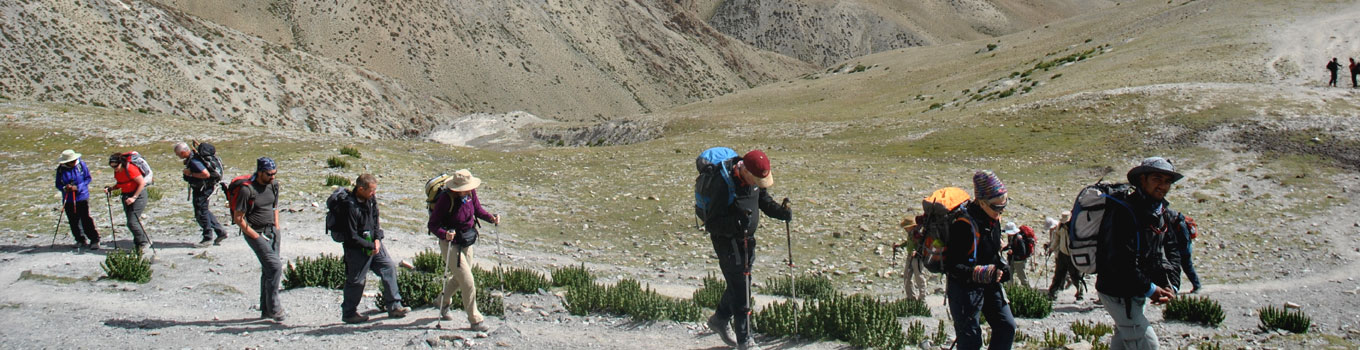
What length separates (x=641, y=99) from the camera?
10012 centimetres

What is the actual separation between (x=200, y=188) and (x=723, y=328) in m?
10.8

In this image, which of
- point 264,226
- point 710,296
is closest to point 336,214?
point 264,226

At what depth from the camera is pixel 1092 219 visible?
20.1 feet

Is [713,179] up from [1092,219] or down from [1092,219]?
up

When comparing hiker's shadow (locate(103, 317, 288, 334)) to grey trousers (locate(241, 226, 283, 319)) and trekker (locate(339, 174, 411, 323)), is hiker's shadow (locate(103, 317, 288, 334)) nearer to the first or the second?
grey trousers (locate(241, 226, 283, 319))

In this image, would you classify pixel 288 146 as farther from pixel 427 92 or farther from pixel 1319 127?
pixel 427 92

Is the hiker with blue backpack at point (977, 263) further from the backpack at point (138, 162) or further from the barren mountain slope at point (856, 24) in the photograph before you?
the barren mountain slope at point (856, 24)

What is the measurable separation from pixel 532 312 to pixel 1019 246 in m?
5.97

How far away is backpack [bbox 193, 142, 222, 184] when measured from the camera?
13.9 metres

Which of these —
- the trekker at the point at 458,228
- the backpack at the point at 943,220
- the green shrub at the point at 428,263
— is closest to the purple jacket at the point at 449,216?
the trekker at the point at 458,228

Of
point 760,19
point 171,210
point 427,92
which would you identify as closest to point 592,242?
point 171,210

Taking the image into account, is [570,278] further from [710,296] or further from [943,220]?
[943,220]

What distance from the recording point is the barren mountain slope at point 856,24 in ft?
448

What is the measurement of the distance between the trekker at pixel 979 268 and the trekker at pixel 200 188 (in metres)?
13.0
